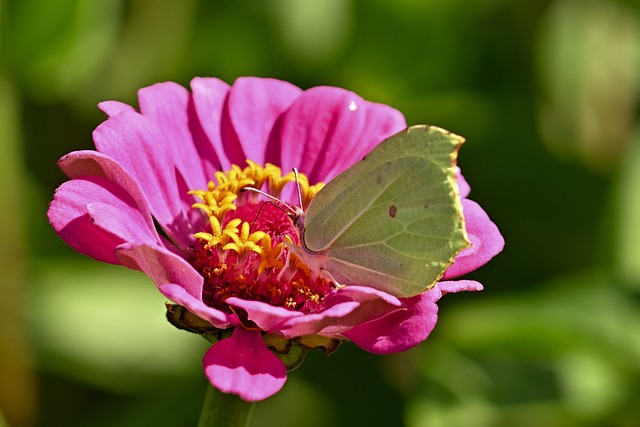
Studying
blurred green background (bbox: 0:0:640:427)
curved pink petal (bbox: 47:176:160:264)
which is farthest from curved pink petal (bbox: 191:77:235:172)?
blurred green background (bbox: 0:0:640:427)

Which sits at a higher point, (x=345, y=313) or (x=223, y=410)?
(x=345, y=313)

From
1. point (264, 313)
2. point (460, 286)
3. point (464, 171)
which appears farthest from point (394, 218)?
point (464, 171)

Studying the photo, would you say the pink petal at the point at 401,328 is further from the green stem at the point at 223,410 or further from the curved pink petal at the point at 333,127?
the curved pink petal at the point at 333,127

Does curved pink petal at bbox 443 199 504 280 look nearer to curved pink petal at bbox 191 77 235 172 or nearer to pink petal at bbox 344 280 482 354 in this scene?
pink petal at bbox 344 280 482 354

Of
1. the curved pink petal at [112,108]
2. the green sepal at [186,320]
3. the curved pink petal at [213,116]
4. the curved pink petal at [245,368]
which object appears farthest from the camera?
the curved pink petal at [213,116]

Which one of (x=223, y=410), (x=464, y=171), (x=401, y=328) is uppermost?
(x=401, y=328)

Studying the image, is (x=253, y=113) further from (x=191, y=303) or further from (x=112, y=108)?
(x=191, y=303)

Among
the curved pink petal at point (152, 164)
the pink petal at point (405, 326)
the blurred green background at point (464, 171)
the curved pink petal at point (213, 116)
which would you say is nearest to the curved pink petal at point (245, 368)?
the pink petal at point (405, 326)
